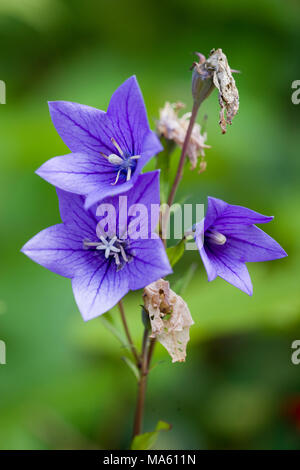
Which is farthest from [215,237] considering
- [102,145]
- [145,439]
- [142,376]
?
[145,439]

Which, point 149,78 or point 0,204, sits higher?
point 149,78

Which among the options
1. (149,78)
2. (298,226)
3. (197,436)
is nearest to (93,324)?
(197,436)

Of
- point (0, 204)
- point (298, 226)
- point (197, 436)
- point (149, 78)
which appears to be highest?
point (149, 78)

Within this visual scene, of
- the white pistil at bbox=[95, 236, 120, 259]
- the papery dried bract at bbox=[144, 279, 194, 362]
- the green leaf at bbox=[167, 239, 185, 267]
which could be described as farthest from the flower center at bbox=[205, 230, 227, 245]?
the white pistil at bbox=[95, 236, 120, 259]

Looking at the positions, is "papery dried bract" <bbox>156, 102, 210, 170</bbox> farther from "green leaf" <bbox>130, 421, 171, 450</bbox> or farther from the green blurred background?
"green leaf" <bbox>130, 421, 171, 450</bbox>

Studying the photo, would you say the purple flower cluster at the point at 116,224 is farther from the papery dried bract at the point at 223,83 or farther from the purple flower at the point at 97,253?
the papery dried bract at the point at 223,83

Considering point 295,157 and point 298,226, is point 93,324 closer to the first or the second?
point 298,226

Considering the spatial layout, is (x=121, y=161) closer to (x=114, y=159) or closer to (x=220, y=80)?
(x=114, y=159)
